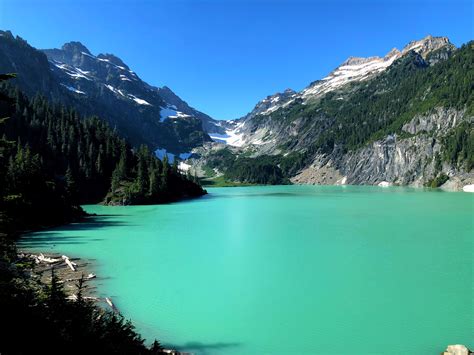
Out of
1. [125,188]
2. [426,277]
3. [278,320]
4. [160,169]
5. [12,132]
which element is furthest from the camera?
[160,169]

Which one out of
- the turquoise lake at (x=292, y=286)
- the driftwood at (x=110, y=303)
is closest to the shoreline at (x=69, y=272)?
the driftwood at (x=110, y=303)

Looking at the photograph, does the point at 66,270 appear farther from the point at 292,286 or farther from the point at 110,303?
the point at 292,286

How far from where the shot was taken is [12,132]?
358 feet

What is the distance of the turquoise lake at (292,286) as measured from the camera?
677 inches

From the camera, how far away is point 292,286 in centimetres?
2467

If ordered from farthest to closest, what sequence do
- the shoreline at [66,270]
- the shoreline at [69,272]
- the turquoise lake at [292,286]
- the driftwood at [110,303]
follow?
the shoreline at [66,270] → the shoreline at [69,272] → the driftwood at [110,303] → the turquoise lake at [292,286]

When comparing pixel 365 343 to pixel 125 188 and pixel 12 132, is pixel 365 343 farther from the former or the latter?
pixel 12 132

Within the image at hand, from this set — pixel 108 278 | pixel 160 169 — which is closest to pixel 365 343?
pixel 108 278

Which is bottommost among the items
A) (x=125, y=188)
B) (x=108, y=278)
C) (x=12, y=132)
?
(x=108, y=278)

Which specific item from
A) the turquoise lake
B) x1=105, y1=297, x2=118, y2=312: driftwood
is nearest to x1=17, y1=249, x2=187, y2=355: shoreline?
x1=105, y1=297, x2=118, y2=312: driftwood

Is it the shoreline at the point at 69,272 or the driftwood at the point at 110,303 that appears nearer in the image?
the driftwood at the point at 110,303

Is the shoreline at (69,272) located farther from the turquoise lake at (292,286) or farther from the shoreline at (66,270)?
the turquoise lake at (292,286)

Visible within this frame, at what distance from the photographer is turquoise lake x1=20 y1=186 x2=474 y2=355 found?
17203 millimetres

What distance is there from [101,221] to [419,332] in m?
56.0
